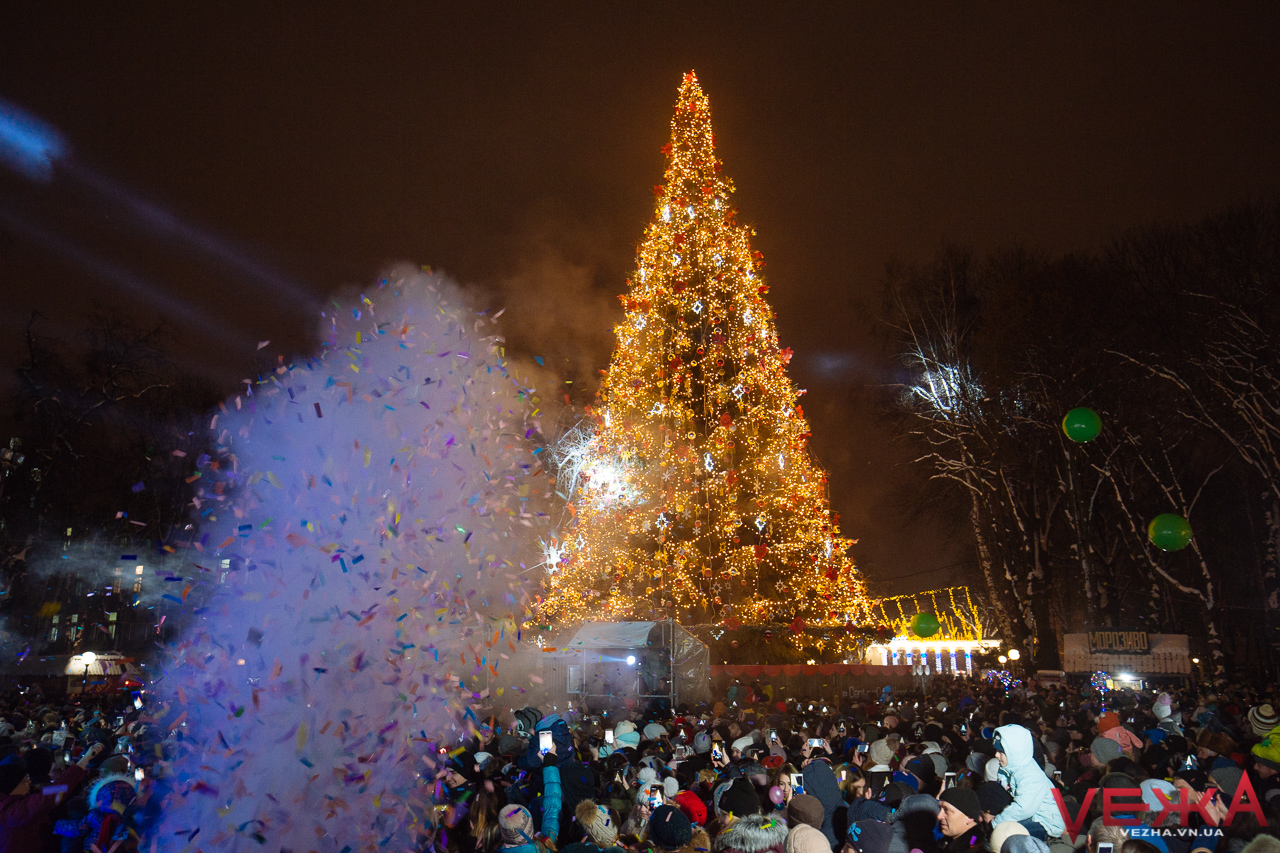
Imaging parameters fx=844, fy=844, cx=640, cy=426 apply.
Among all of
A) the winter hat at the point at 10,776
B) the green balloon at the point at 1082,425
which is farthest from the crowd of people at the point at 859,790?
the green balloon at the point at 1082,425

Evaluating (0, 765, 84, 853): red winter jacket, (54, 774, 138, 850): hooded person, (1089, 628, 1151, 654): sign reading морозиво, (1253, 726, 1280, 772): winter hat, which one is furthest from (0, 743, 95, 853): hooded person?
(1089, 628, 1151, 654): sign reading морозиво

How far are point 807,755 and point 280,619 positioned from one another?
5643 mm

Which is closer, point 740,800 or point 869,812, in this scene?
point 869,812

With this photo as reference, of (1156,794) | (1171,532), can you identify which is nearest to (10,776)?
Answer: (1156,794)

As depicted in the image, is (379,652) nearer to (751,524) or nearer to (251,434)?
(251,434)

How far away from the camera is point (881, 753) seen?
7.77 m

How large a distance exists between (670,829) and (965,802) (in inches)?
68.4

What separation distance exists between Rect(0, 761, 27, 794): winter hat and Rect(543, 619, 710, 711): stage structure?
10702 millimetres

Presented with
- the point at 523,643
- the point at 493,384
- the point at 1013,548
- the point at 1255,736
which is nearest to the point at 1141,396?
the point at 1013,548

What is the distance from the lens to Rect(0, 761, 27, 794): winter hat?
228 inches

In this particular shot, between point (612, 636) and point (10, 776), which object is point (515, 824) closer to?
point (10, 776)

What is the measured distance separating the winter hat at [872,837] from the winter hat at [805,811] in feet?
1.42

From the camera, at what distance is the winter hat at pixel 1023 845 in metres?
4.14

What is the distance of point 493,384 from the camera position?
841 centimetres
